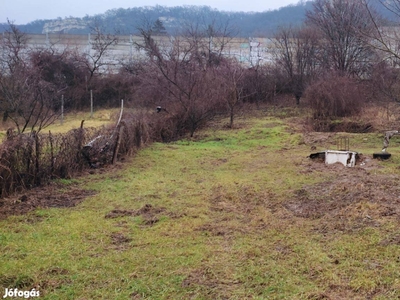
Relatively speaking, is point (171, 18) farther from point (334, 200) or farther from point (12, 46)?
point (334, 200)

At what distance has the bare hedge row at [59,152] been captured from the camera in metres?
6.06

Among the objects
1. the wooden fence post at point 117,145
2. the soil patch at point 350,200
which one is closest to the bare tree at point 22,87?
the wooden fence post at point 117,145

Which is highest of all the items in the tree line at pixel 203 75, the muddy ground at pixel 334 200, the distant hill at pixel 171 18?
the distant hill at pixel 171 18

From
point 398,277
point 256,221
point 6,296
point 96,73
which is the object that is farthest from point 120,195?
point 96,73

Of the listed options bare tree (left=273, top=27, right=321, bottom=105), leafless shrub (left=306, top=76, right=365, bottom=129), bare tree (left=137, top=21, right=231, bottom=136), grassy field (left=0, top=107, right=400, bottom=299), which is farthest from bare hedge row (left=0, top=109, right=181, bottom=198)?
bare tree (left=273, top=27, right=321, bottom=105)

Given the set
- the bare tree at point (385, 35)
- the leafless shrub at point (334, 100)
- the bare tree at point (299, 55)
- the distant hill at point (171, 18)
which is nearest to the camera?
the bare tree at point (385, 35)

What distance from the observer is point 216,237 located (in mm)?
4543

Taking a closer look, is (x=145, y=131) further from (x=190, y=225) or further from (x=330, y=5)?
(x=330, y=5)

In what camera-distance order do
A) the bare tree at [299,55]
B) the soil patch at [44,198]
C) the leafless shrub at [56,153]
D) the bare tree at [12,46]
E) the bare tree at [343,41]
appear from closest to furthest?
the soil patch at [44,198] < the leafless shrub at [56,153] < the bare tree at [343,41] < the bare tree at [299,55] < the bare tree at [12,46]

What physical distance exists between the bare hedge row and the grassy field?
0.42 metres

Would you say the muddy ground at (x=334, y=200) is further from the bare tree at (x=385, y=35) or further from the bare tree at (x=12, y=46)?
the bare tree at (x=12, y=46)

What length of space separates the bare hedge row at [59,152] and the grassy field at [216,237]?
418 millimetres

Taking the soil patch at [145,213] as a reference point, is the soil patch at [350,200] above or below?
above

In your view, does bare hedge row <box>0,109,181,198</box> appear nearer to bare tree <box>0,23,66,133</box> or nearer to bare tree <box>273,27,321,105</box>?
bare tree <box>0,23,66,133</box>
